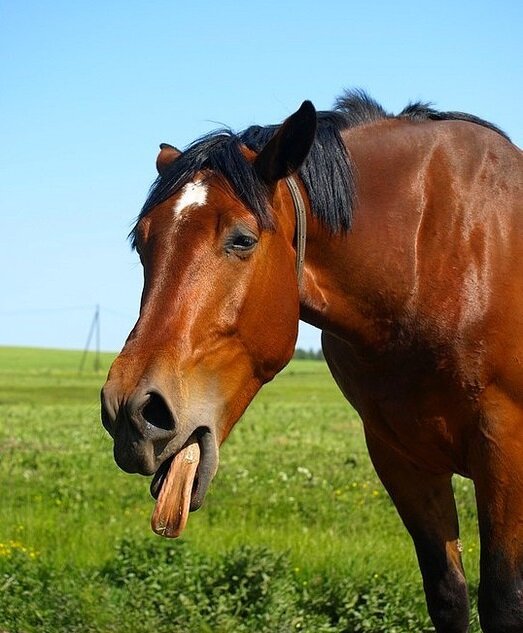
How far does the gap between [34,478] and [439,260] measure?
26.0ft

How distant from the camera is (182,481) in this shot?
11.3ft

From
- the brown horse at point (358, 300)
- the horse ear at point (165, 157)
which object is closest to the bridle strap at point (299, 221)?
the brown horse at point (358, 300)

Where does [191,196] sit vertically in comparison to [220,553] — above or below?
above

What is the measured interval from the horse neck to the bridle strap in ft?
0.32

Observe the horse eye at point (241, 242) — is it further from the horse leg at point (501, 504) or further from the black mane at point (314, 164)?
the horse leg at point (501, 504)

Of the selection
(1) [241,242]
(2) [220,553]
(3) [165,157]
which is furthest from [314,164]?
(2) [220,553]

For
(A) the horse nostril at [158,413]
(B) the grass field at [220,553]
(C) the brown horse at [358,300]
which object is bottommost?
(B) the grass field at [220,553]

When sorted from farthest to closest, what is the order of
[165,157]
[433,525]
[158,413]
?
[433,525] → [165,157] → [158,413]

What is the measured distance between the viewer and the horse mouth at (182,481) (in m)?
3.43

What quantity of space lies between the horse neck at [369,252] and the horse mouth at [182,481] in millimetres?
792

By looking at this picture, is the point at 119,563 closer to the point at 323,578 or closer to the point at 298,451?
the point at 323,578

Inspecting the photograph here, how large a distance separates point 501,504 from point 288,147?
1.57m

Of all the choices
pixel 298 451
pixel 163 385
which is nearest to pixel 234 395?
pixel 163 385

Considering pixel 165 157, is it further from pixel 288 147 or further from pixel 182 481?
pixel 182 481
